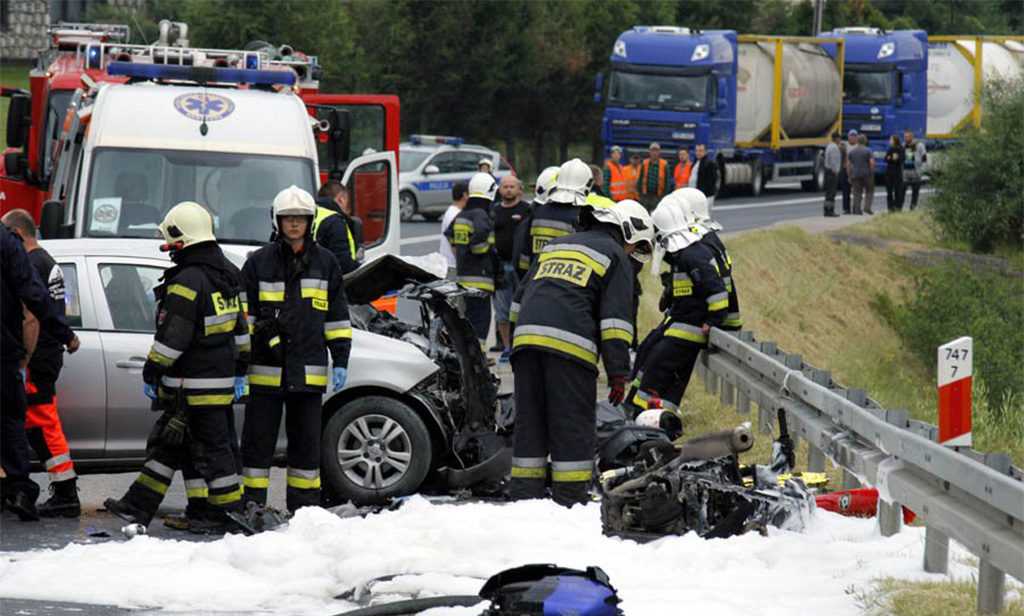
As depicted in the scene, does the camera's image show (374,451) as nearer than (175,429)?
No

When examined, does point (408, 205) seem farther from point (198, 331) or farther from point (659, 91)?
point (198, 331)

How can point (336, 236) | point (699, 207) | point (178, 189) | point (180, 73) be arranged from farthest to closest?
1. point (180, 73)
2. point (178, 189)
3. point (336, 236)
4. point (699, 207)

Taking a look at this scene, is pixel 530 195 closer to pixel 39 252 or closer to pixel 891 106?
pixel 891 106

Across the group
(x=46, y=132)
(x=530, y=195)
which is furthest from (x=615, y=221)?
(x=530, y=195)

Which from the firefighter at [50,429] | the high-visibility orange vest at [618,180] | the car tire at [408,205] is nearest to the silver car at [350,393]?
the firefighter at [50,429]

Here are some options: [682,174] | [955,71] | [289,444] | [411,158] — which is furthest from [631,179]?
[955,71]

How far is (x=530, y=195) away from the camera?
39562 millimetres

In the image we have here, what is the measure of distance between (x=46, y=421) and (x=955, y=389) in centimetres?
475

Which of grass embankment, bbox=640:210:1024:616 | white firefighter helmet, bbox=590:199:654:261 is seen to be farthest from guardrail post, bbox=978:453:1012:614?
grass embankment, bbox=640:210:1024:616

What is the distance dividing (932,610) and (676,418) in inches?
143

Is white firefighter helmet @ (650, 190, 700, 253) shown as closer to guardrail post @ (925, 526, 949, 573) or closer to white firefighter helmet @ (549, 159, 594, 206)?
white firefighter helmet @ (549, 159, 594, 206)

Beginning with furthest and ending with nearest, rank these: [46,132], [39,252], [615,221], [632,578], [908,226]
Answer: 1. [908,226]
2. [46,132]
3. [39,252]
4. [615,221]
5. [632,578]

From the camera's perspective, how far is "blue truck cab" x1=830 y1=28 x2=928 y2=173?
142ft

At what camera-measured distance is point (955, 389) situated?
23.5 ft
